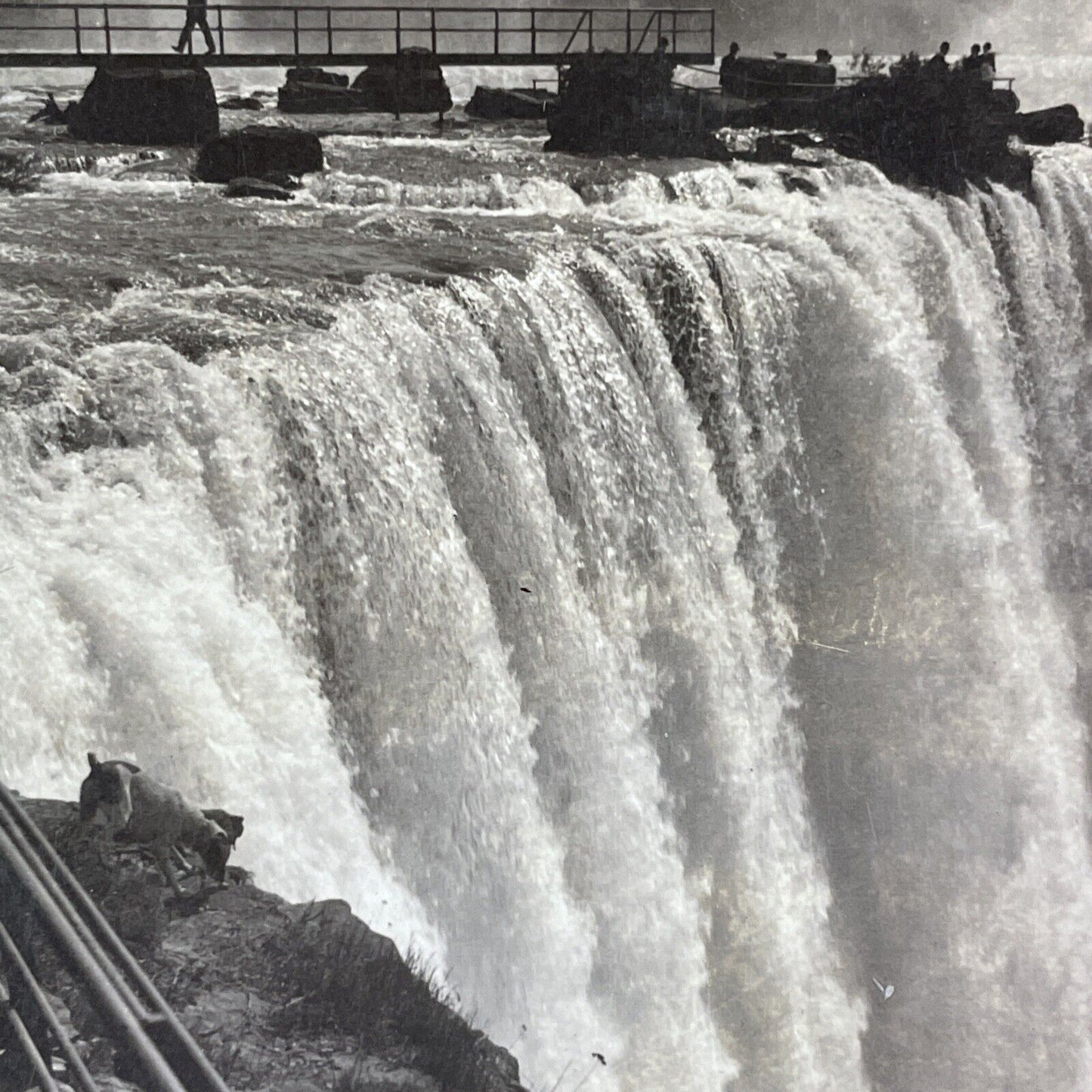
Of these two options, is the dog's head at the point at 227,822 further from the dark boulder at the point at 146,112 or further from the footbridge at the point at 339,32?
the footbridge at the point at 339,32

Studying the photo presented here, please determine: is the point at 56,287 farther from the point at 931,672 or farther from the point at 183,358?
the point at 931,672

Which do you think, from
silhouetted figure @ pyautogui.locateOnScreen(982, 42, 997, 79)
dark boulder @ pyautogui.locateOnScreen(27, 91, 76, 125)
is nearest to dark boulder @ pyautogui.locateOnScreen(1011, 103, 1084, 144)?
silhouetted figure @ pyautogui.locateOnScreen(982, 42, 997, 79)

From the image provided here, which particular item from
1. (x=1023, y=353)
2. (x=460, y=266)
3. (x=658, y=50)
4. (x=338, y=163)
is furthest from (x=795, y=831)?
(x=658, y=50)

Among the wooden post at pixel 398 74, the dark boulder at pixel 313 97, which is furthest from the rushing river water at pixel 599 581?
the dark boulder at pixel 313 97

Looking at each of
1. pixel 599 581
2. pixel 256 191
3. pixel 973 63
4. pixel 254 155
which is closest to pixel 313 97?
pixel 254 155

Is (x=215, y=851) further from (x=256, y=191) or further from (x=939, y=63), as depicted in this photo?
(x=939, y=63)

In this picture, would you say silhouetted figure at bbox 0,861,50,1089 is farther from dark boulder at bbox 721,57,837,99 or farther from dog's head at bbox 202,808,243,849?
dark boulder at bbox 721,57,837,99

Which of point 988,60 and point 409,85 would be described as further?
point 409,85
